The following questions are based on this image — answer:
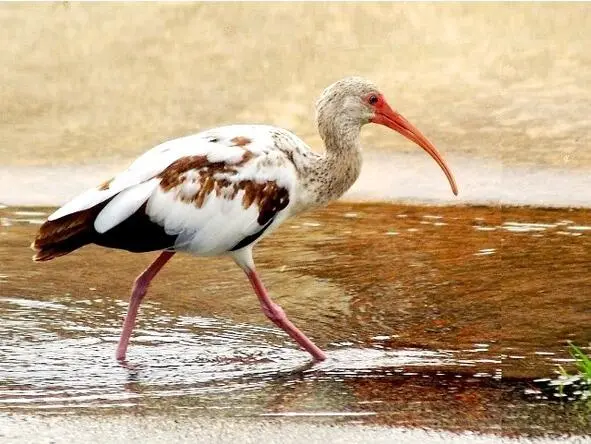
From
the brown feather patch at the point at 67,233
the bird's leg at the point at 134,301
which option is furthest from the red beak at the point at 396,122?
the brown feather patch at the point at 67,233

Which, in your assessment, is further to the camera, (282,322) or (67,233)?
(282,322)

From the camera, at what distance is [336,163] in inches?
321

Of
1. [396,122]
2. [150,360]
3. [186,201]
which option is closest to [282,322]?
[150,360]

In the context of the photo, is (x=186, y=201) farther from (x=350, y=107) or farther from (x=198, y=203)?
(x=350, y=107)

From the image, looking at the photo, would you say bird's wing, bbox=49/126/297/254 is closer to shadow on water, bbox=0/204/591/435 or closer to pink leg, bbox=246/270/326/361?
pink leg, bbox=246/270/326/361

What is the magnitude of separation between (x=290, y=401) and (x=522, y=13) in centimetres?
901

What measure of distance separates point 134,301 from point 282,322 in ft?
2.63

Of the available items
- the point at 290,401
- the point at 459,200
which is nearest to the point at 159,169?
the point at 290,401

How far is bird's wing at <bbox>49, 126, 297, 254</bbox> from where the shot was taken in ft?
25.3

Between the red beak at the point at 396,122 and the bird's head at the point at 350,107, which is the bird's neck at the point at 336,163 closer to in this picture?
the bird's head at the point at 350,107

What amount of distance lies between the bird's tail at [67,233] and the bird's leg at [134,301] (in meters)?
0.49

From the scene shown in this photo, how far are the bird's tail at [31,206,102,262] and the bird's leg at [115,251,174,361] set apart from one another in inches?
19.3

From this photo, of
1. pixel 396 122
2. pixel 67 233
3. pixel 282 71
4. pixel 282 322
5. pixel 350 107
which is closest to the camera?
pixel 67 233

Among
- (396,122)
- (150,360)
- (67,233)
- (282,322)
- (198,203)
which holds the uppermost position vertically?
(396,122)
